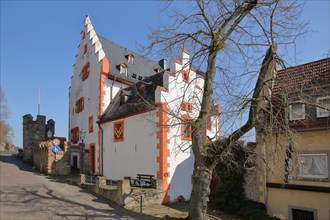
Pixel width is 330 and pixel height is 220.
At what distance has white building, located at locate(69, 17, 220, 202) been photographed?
17.7 metres

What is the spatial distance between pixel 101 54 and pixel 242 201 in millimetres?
16443

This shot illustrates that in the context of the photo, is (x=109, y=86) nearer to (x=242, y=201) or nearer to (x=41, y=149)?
(x=41, y=149)

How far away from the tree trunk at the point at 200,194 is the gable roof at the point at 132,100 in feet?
27.6

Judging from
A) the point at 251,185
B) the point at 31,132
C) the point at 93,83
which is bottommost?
the point at 251,185

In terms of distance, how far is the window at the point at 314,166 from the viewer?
44.7ft

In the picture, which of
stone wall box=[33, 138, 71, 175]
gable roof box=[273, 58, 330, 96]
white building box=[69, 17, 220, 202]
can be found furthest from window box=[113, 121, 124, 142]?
gable roof box=[273, 58, 330, 96]

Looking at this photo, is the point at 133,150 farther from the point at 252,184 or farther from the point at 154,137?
the point at 252,184

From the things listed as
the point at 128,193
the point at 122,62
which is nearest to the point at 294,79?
the point at 128,193

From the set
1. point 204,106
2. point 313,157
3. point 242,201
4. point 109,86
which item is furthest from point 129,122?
point 313,157

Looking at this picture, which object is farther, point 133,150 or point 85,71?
point 85,71

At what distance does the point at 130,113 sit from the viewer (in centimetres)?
2000

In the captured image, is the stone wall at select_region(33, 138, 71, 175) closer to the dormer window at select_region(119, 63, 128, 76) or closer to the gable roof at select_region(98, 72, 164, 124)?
the gable roof at select_region(98, 72, 164, 124)

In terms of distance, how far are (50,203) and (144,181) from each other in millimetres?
5233

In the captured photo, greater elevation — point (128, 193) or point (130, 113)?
point (130, 113)
